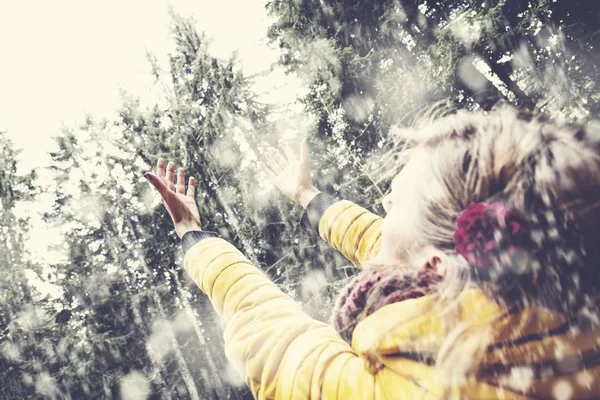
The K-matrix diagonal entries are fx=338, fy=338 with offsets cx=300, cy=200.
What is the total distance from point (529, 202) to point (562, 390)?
0.45 metres

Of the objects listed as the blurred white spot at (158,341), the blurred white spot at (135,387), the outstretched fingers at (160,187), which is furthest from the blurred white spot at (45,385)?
the outstretched fingers at (160,187)

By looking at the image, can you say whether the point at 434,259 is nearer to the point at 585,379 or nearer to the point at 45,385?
the point at 585,379

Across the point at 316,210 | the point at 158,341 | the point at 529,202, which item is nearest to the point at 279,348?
the point at 529,202

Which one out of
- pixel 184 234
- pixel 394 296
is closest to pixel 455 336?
pixel 394 296

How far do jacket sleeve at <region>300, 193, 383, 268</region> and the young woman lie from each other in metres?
0.48

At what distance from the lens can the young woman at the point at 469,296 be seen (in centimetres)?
78

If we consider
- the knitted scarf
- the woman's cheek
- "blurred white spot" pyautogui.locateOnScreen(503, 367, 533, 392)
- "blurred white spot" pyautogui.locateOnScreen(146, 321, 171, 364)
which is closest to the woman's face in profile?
the woman's cheek

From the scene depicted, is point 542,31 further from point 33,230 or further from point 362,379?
point 33,230

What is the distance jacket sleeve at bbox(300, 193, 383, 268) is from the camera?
1683 mm

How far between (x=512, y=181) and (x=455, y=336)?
0.46 metres

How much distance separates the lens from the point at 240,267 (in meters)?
1.17

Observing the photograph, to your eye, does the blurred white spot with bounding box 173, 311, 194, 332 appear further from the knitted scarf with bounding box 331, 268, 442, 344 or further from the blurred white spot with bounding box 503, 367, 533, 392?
the blurred white spot with bounding box 503, 367, 533, 392

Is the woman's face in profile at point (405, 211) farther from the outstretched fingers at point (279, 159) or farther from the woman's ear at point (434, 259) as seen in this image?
the outstretched fingers at point (279, 159)

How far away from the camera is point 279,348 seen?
3.04 ft
